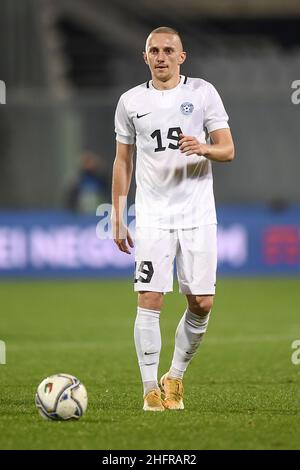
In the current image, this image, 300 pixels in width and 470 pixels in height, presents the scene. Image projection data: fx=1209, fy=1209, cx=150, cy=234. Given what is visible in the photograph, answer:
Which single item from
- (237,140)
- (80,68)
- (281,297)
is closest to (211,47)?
(80,68)

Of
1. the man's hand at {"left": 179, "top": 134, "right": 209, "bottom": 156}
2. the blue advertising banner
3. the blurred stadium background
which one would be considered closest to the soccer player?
the man's hand at {"left": 179, "top": 134, "right": 209, "bottom": 156}

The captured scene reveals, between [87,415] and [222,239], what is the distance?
12.3 m

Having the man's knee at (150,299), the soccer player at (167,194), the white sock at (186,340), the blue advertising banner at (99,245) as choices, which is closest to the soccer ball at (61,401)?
the soccer player at (167,194)

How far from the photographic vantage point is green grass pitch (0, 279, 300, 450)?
20.4ft

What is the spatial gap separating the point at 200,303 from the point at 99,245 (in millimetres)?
11868

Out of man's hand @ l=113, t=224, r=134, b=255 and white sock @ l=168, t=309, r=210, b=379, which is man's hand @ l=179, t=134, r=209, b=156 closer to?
man's hand @ l=113, t=224, r=134, b=255

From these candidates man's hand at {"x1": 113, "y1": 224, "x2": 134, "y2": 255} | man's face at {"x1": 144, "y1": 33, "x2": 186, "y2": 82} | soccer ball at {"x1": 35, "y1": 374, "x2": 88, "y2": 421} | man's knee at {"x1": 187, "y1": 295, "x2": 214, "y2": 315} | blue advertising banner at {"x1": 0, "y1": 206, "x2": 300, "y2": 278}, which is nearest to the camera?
soccer ball at {"x1": 35, "y1": 374, "x2": 88, "y2": 421}

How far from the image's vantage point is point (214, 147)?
718 centimetres

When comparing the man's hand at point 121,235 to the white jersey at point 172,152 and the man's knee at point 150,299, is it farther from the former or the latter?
the man's knee at point 150,299

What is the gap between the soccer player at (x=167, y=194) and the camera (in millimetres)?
7332

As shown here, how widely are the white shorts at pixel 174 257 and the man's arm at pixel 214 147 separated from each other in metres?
0.50

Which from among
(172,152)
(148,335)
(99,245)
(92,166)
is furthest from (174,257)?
(92,166)

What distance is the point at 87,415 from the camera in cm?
698

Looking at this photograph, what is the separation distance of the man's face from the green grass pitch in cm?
206
